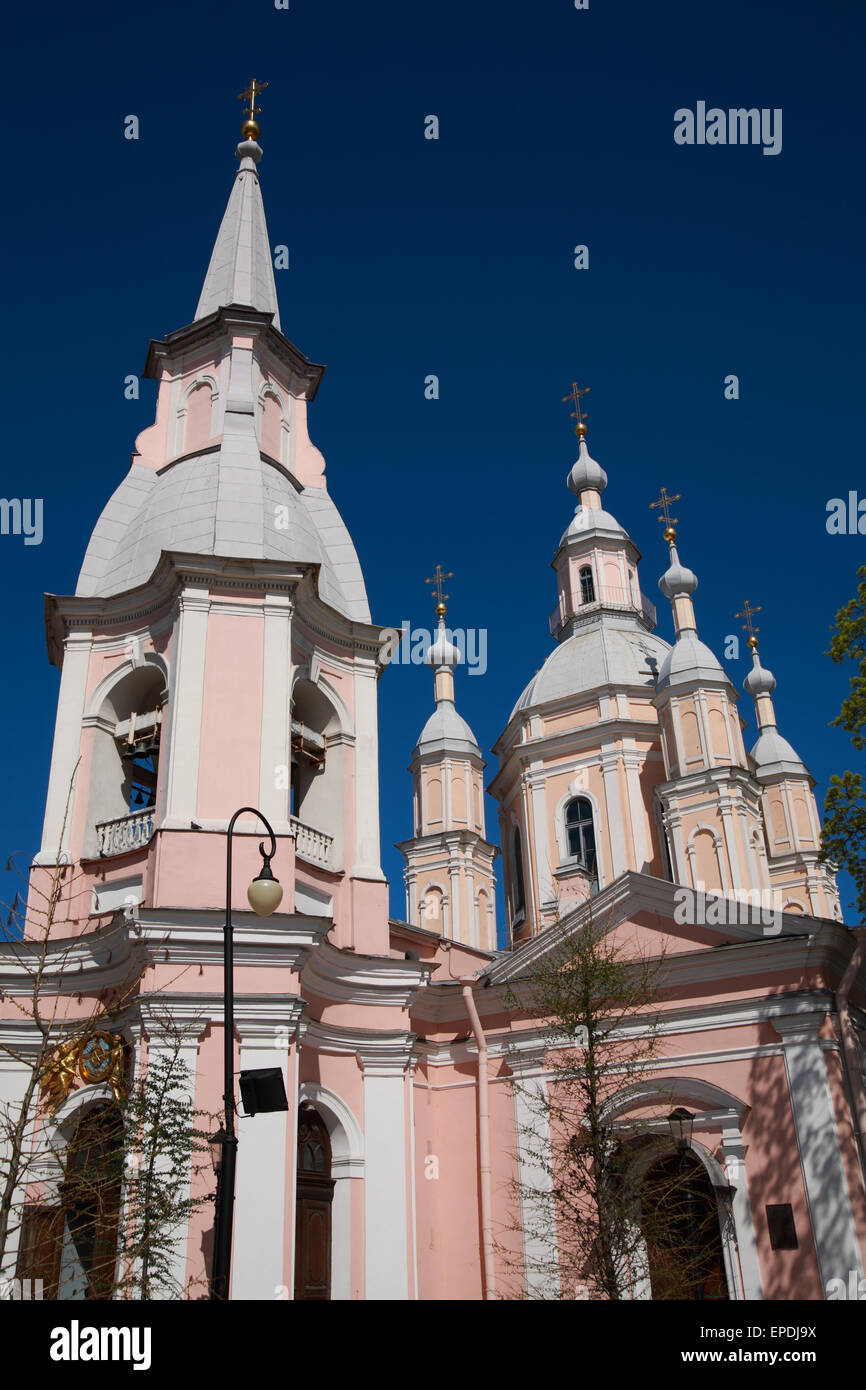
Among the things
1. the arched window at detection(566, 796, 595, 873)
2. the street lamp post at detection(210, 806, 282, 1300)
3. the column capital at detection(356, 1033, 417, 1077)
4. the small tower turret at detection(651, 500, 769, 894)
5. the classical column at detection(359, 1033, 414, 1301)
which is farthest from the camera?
the arched window at detection(566, 796, 595, 873)

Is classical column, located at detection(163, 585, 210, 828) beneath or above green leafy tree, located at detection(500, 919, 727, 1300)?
A: above

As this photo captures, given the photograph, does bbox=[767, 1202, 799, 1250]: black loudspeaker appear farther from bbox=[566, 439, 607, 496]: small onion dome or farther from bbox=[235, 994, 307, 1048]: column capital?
bbox=[566, 439, 607, 496]: small onion dome

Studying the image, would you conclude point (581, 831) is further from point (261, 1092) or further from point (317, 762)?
point (261, 1092)

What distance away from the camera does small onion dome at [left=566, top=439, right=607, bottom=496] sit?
3950cm

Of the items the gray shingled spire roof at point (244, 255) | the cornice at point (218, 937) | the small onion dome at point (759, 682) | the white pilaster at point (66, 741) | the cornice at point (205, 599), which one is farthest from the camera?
the small onion dome at point (759, 682)

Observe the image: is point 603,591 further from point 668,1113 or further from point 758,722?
point 668,1113

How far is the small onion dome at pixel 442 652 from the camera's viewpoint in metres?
39.2

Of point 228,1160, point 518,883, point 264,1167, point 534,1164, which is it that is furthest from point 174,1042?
point 518,883

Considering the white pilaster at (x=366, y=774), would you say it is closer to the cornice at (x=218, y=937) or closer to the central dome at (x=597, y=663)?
the cornice at (x=218, y=937)

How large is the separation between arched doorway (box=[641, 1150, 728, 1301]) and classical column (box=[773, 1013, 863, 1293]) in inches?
51.9

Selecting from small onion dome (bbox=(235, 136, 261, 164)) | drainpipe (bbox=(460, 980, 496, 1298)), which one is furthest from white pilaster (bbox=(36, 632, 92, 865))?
small onion dome (bbox=(235, 136, 261, 164))

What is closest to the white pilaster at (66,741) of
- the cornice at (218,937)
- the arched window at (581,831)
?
the cornice at (218,937)
